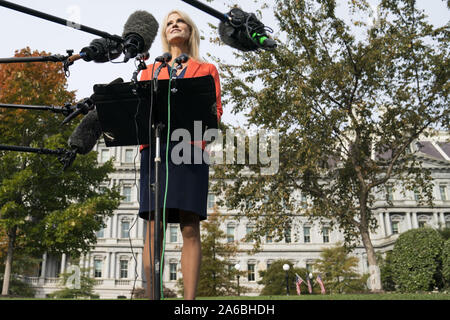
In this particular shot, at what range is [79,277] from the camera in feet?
138

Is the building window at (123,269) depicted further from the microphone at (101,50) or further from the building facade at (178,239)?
the microphone at (101,50)

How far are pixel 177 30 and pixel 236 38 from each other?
879 millimetres

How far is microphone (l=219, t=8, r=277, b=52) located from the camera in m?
2.93

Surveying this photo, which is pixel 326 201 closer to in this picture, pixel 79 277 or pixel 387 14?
pixel 387 14

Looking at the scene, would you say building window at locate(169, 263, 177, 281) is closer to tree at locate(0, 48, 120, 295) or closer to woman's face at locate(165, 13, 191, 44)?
tree at locate(0, 48, 120, 295)

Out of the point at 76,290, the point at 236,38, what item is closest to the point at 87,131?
the point at 236,38

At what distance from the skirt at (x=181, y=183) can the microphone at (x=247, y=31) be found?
93 cm

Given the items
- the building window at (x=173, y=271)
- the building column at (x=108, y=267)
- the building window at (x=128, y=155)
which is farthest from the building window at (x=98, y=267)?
the building window at (x=128, y=155)

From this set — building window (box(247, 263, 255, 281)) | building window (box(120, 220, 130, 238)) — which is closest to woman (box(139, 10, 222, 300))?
building window (box(120, 220, 130, 238))

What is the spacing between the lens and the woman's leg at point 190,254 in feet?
9.83

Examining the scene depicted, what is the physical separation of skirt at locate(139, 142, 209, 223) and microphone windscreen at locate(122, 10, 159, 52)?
34.3 inches

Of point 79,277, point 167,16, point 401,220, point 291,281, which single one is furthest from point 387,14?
point 401,220

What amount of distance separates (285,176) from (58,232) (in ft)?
33.3

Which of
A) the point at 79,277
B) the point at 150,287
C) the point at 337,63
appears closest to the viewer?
the point at 150,287
